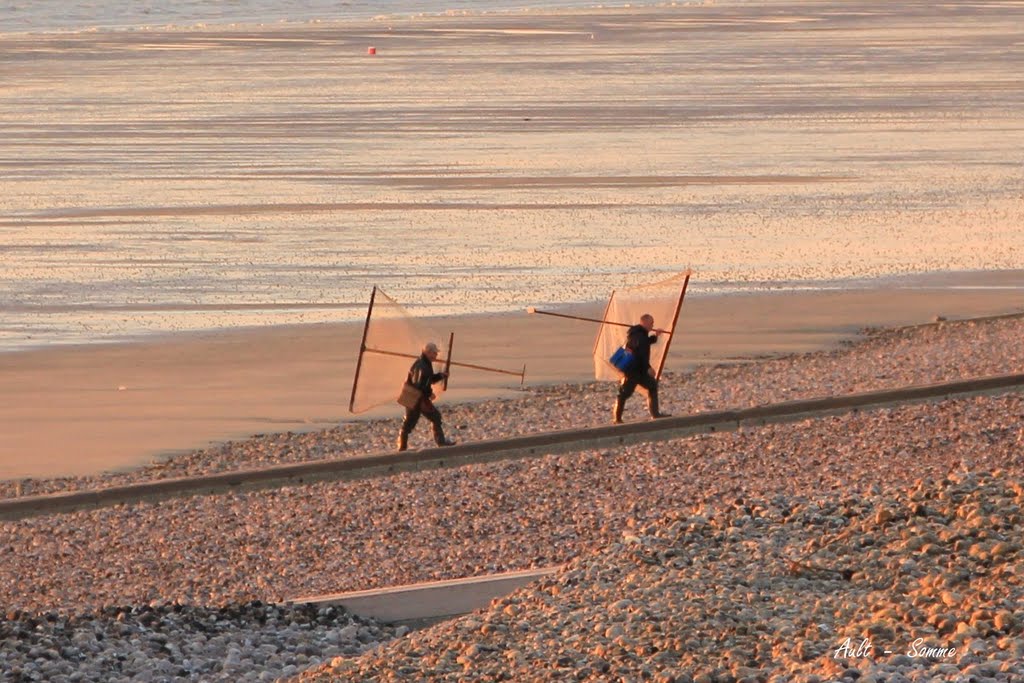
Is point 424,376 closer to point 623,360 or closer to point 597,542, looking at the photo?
point 623,360

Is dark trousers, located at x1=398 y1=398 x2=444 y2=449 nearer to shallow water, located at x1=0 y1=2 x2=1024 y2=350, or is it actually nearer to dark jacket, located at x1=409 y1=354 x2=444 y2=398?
dark jacket, located at x1=409 y1=354 x2=444 y2=398

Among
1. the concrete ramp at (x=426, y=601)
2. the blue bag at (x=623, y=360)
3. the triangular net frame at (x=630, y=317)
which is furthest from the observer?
the triangular net frame at (x=630, y=317)

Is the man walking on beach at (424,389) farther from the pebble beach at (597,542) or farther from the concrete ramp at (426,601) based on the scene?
the concrete ramp at (426,601)

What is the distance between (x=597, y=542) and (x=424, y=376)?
3659 mm

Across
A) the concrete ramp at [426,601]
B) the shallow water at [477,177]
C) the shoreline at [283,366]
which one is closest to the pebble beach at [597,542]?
the concrete ramp at [426,601]

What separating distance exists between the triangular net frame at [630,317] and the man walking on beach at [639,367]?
5.8 inches

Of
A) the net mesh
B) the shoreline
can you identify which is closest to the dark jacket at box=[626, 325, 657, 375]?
the net mesh

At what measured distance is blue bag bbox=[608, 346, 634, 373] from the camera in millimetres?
15922

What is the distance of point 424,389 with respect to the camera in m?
15.3

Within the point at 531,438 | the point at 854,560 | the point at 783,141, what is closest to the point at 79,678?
the point at 854,560

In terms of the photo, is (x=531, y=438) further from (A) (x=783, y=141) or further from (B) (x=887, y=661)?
(A) (x=783, y=141)

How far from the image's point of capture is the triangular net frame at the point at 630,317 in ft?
53.7

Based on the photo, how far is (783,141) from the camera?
1656 inches

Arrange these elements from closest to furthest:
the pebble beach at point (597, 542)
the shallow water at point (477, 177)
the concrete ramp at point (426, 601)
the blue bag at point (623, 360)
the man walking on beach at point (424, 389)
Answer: the pebble beach at point (597, 542) → the concrete ramp at point (426, 601) → the man walking on beach at point (424, 389) → the blue bag at point (623, 360) → the shallow water at point (477, 177)
